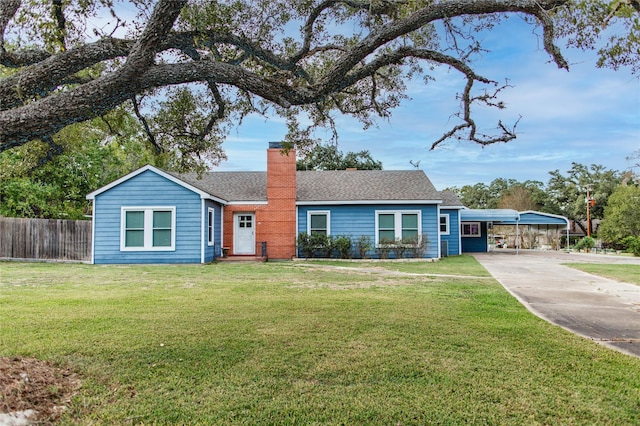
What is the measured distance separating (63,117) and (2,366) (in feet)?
7.83

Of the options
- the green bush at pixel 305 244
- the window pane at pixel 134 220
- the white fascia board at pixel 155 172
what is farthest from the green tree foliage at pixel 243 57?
the green bush at pixel 305 244

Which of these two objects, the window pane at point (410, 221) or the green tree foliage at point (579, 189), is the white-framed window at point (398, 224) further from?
the green tree foliage at point (579, 189)

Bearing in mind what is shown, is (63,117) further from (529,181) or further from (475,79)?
(529,181)

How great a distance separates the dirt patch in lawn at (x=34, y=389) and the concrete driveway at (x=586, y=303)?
585 centimetres

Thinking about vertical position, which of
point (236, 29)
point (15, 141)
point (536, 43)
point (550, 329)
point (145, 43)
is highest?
point (236, 29)

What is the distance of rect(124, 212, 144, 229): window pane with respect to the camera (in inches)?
669

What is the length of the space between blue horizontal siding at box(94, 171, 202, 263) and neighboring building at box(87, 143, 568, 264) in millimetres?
40

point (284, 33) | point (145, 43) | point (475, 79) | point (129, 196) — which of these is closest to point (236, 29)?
point (284, 33)

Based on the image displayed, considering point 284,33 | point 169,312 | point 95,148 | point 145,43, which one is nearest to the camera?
point 145,43

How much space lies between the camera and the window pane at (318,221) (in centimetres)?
1980

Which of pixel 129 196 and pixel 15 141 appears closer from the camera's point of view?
pixel 15 141

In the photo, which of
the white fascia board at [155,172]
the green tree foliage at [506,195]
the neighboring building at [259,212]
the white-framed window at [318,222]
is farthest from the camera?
the green tree foliage at [506,195]

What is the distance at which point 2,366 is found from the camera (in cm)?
396

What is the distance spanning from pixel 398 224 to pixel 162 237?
33.5 feet
